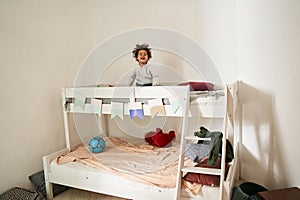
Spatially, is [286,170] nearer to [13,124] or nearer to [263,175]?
[263,175]

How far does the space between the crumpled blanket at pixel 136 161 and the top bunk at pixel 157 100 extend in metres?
0.37

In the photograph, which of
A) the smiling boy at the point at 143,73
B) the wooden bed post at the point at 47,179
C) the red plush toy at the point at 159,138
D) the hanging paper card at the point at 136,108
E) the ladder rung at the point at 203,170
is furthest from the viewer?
the red plush toy at the point at 159,138

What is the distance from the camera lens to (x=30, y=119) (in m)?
1.84

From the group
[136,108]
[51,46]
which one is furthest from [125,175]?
[51,46]

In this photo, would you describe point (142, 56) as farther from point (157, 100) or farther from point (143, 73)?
point (157, 100)

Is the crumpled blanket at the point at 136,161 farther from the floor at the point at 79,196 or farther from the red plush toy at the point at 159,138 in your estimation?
the floor at the point at 79,196

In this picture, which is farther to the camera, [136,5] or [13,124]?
[136,5]

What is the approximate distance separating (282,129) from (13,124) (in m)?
1.90

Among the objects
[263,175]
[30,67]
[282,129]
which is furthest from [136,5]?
[263,175]

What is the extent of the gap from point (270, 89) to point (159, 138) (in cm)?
98

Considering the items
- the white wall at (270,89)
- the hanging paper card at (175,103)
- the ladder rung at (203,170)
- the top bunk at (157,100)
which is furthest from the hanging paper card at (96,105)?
the white wall at (270,89)

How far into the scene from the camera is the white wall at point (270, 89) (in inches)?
54.7

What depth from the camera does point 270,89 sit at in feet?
5.17

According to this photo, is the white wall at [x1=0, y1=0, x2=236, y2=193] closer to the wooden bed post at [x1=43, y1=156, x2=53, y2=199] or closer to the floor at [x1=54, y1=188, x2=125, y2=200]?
the wooden bed post at [x1=43, y1=156, x2=53, y2=199]
